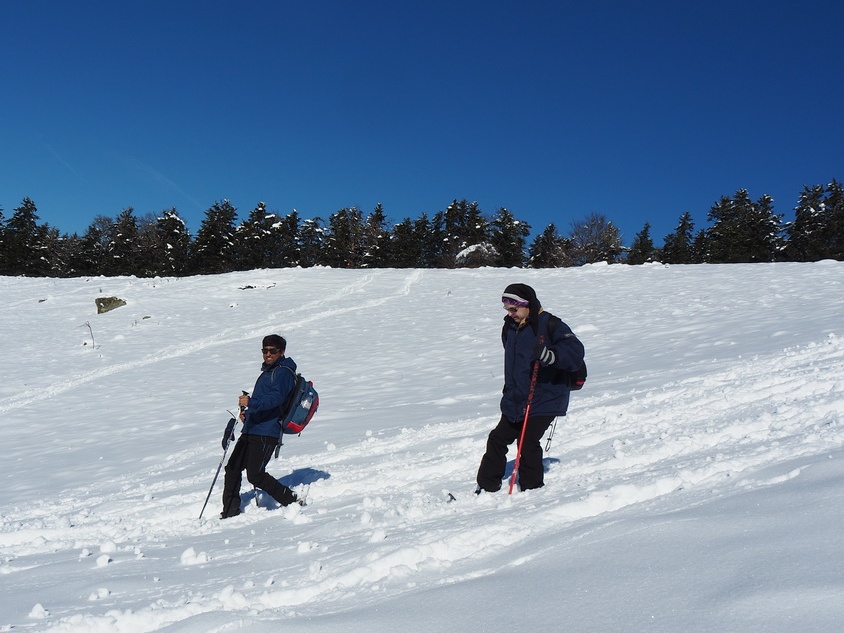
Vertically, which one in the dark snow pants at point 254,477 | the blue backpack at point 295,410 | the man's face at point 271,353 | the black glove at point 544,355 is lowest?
the dark snow pants at point 254,477

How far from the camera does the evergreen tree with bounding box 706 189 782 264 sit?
179 ft

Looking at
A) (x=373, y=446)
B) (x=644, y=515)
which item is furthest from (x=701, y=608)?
(x=373, y=446)

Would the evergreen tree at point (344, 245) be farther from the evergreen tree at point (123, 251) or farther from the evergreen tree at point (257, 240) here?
the evergreen tree at point (123, 251)

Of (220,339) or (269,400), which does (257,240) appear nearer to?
(220,339)

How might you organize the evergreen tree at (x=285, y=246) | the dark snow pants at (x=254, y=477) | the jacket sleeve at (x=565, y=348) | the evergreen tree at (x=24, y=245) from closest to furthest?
1. the jacket sleeve at (x=565, y=348)
2. the dark snow pants at (x=254, y=477)
3. the evergreen tree at (x=24, y=245)
4. the evergreen tree at (x=285, y=246)

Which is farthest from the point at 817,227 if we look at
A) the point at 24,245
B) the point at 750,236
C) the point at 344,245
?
the point at 24,245

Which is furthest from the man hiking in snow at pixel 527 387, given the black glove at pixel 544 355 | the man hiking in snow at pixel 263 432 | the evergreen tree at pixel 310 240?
the evergreen tree at pixel 310 240

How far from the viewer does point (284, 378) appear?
244 inches

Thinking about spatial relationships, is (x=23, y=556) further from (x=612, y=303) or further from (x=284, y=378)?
(x=612, y=303)

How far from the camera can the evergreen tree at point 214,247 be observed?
62594 millimetres

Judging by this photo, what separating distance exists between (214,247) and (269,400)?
61249 mm

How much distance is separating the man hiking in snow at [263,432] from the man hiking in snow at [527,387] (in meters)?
2.24

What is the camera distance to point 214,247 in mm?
Answer: 63000

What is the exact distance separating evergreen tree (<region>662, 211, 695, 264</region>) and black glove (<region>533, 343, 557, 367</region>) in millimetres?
65820
